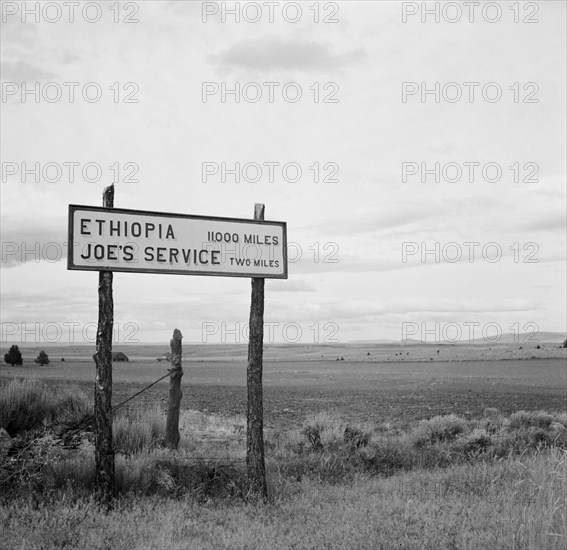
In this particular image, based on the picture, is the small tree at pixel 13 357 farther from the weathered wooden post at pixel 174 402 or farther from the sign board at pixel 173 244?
the sign board at pixel 173 244


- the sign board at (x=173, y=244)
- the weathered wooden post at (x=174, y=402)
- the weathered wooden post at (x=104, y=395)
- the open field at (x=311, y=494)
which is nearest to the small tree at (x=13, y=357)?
the open field at (x=311, y=494)

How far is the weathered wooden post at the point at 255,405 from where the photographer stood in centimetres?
823

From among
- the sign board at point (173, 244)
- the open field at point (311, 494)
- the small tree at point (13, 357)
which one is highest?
the sign board at point (173, 244)

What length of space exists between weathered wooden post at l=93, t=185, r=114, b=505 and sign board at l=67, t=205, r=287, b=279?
0.34 m

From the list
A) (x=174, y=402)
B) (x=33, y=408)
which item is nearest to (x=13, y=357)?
(x=33, y=408)

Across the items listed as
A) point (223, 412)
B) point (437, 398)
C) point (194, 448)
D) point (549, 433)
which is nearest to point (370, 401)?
point (437, 398)

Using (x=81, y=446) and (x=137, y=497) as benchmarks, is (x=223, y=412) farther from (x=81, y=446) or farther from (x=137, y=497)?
(x=137, y=497)

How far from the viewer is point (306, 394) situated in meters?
29.5

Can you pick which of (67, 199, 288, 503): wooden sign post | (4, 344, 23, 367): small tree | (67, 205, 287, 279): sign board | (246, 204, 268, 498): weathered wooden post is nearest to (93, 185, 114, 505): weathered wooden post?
(67, 199, 288, 503): wooden sign post

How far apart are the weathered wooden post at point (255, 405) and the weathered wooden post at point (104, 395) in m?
1.70

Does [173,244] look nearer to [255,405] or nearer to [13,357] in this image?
[255,405]

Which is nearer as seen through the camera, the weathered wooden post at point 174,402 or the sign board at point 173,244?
the sign board at point 173,244

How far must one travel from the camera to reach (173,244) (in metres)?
8.18

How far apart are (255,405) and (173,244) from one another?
229 cm
